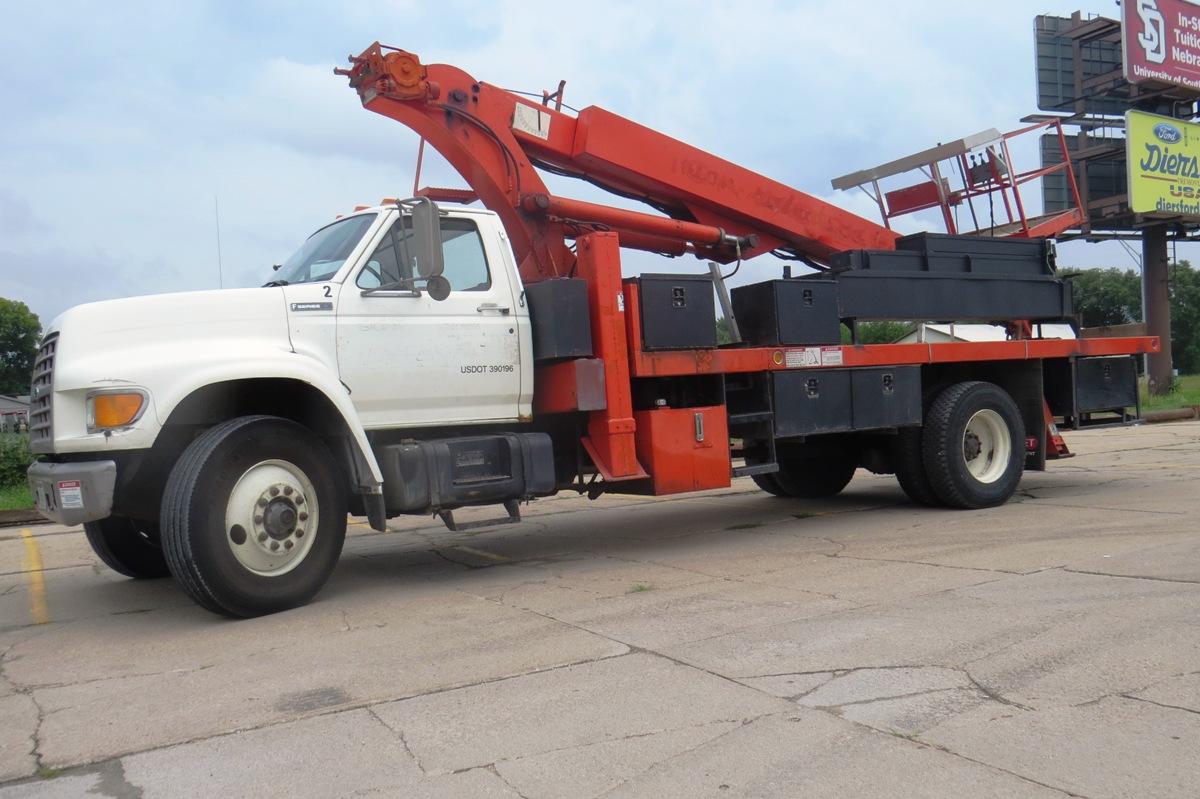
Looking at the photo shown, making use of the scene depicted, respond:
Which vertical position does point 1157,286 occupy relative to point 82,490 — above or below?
above

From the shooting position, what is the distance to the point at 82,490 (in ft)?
18.5

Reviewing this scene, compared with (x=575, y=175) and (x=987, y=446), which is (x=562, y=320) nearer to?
(x=575, y=175)

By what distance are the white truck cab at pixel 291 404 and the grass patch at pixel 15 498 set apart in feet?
22.8

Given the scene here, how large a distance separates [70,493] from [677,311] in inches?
165

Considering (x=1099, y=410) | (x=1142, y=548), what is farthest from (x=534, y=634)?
(x=1099, y=410)

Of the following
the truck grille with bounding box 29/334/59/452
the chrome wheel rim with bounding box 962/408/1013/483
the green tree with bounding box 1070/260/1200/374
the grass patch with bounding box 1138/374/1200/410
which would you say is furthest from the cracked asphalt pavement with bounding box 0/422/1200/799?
the green tree with bounding box 1070/260/1200/374

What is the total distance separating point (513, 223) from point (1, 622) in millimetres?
4492

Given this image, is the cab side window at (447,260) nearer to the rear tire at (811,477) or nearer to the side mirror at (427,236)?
the side mirror at (427,236)

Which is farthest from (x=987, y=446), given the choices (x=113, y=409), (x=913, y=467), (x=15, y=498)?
(x=15, y=498)

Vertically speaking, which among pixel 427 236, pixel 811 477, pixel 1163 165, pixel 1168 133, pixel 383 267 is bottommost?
pixel 811 477

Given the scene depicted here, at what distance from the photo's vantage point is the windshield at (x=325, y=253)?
6.82 metres

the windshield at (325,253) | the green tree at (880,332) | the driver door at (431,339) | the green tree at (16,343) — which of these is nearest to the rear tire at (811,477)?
the green tree at (880,332)

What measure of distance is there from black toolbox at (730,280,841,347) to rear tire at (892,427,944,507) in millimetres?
1394

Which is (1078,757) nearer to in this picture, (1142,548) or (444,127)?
(1142,548)
